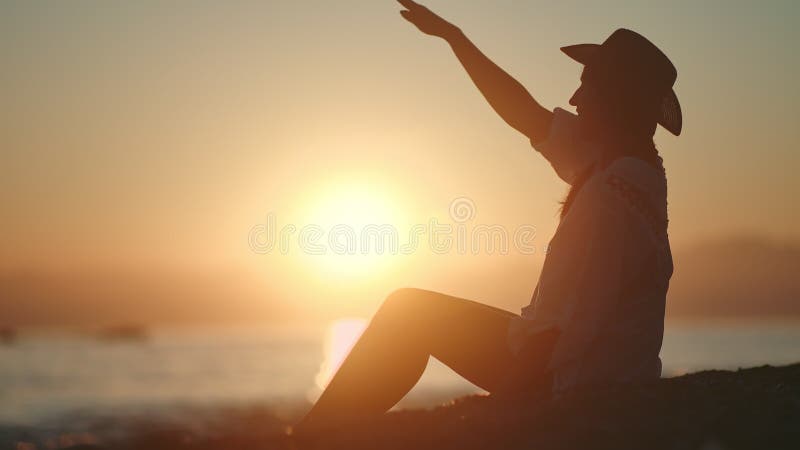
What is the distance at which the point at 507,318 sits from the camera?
498cm

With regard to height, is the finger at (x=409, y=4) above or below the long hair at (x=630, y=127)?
above

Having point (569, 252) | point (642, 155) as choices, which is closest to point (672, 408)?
point (569, 252)

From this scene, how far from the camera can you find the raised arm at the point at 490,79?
5.27 m

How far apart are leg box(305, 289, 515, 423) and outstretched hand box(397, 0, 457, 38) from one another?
154 cm

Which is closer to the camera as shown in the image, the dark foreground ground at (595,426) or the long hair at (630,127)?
the dark foreground ground at (595,426)

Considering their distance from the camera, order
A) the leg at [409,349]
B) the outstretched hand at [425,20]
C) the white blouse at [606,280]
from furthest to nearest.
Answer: the outstretched hand at [425,20]
the leg at [409,349]
the white blouse at [606,280]

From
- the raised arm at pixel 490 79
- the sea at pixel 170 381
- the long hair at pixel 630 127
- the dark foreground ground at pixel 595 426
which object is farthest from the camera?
the sea at pixel 170 381

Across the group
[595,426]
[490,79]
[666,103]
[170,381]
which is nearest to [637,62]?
[666,103]

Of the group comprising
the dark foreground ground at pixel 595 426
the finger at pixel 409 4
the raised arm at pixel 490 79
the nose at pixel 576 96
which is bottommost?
the dark foreground ground at pixel 595 426

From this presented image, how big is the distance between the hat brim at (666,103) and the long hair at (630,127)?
0.12 m

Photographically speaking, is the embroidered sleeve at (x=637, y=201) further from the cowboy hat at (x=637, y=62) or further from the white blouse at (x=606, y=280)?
the cowboy hat at (x=637, y=62)

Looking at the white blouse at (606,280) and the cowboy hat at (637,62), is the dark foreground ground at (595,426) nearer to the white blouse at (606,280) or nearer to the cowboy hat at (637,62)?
the white blouse at (606,280)

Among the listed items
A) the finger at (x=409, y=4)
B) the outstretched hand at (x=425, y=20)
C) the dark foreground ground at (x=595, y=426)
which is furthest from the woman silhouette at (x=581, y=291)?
the finger at (x=409, y=4)

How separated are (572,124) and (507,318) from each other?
1077 millimetres
